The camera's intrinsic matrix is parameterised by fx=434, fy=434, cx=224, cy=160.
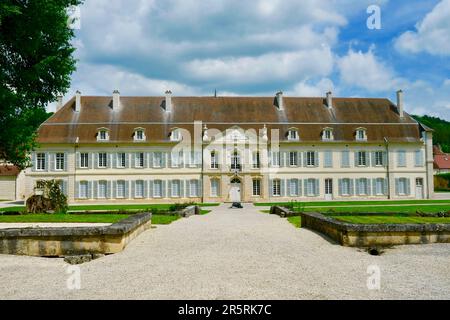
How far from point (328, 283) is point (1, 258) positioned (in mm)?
5712

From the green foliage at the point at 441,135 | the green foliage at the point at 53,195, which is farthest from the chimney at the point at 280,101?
the green foliage at the point at 441,135

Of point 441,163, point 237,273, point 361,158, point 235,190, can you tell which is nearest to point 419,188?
point 361,158

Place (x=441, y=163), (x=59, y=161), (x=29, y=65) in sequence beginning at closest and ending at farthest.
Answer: (x=29, y=65) < (x=59, y=161) < (x=441, y=163)

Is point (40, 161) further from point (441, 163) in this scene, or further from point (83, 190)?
point (441, 163)

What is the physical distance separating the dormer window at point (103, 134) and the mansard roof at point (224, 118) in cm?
33

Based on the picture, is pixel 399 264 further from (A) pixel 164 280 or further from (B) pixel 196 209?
(B) pixel 196 209

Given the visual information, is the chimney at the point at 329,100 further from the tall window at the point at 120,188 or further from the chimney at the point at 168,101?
the tall window at the point at 120,188

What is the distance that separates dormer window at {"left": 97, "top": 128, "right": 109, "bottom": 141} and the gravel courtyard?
24.5 meters

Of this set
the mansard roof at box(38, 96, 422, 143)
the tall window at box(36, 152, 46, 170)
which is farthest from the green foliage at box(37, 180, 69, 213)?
the tall window at box(36, 152, 46, 170)

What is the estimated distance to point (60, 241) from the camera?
26.3 feet

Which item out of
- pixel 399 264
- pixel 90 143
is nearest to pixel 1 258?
pixel 399 264

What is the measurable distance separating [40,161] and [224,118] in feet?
46.9

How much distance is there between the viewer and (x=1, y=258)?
25.3 ft

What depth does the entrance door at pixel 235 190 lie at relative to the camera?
108 ft
